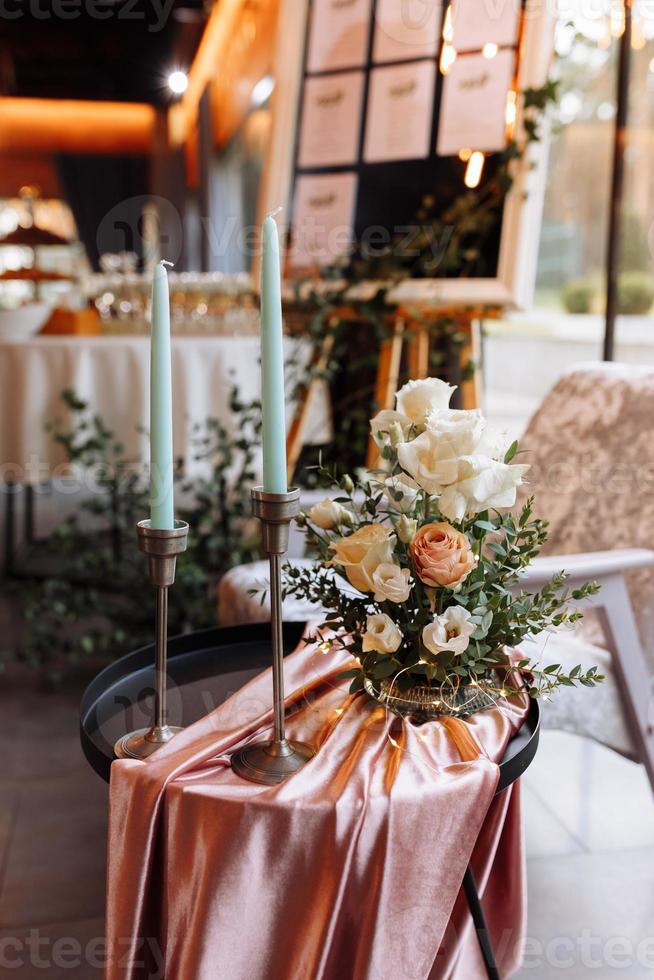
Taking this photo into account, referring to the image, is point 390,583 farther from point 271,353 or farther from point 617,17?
point 617,17

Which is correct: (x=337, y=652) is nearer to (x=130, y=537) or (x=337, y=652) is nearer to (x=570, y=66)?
(x=130, y=537)

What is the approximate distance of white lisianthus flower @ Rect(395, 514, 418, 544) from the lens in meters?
0.97

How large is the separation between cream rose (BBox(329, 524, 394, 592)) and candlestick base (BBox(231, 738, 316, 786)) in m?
0.18

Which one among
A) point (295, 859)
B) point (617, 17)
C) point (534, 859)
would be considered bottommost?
point (534, 859)

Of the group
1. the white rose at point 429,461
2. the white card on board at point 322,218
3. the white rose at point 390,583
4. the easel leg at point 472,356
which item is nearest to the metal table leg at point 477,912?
the white rose at point 390,583

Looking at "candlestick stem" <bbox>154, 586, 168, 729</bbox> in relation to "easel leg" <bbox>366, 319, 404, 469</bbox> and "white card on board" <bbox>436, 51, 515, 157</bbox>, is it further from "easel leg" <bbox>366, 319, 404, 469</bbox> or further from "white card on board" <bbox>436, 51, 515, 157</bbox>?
"white card on board" <bbox>436, 51, 515, 157</bbox>

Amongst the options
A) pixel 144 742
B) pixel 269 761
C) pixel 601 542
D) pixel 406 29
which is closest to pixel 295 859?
pixel 269 761

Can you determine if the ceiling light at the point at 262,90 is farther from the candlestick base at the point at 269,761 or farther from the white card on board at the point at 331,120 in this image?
the candlestick base at the point at 269,761

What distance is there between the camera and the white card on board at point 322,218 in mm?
2746

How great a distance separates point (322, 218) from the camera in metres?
2.80

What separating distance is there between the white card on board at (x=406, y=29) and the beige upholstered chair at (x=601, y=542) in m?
1.09

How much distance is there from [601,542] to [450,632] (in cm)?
104

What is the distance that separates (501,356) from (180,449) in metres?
1.17

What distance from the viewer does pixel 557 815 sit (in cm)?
195
